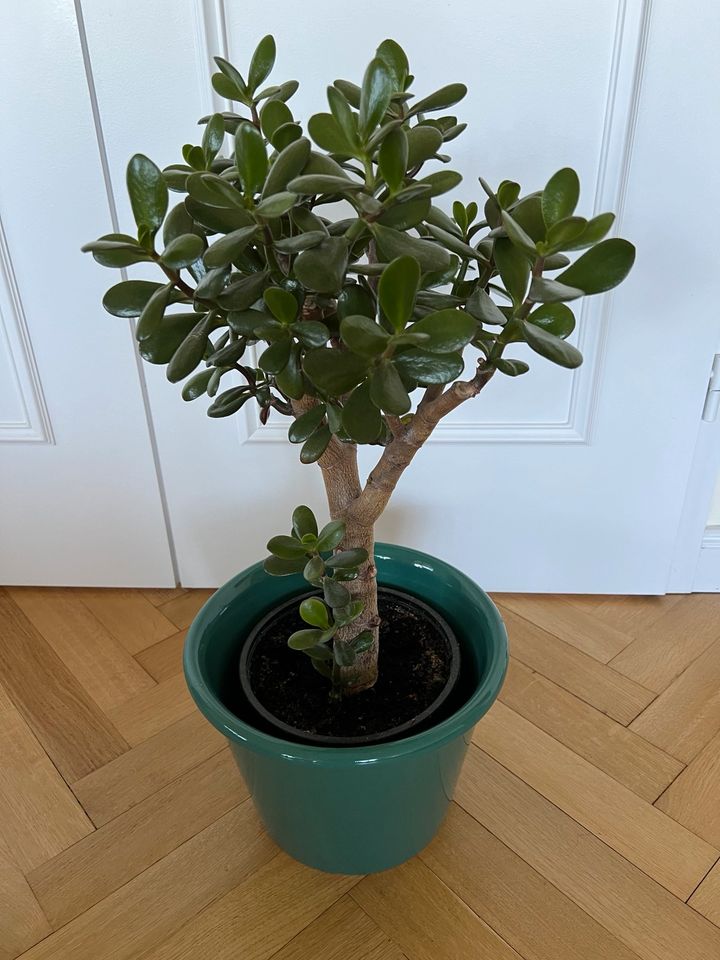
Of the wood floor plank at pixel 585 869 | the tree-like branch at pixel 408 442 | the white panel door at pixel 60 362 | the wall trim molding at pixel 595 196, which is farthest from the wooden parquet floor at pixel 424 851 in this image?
the tree-like branch at pixel 408 442

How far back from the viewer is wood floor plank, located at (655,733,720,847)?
0.84 m

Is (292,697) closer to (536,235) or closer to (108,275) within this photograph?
(536,235)

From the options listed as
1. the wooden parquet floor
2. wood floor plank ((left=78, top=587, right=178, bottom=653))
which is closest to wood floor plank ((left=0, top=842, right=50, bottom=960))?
the wooden parquet floor

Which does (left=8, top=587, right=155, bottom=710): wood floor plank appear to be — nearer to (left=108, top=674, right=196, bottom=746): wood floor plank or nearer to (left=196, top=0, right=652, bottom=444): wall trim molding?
(left=108, top=674, right=196, bottom=746): wood floor plank

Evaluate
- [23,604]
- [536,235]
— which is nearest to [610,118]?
[536,235]

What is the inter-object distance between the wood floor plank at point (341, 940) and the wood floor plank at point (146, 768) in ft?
0.85

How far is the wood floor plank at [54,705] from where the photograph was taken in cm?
95

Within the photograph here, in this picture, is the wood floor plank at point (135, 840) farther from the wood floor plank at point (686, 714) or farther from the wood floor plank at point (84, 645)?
the wood floor plank at point (686, 714)

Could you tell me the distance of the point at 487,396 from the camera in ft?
3.51

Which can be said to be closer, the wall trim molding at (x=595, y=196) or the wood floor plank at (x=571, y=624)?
the wall trim molding at (x=595, y=196)

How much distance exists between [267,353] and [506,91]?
0.59 m

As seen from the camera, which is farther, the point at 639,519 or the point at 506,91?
the point at 639,519

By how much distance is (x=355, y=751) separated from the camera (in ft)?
→ 2.13

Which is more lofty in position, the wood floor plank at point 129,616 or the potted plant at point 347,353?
the potted plant at point 347,353
